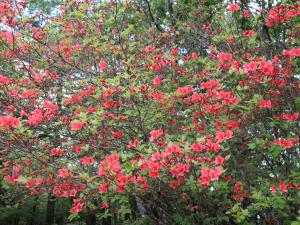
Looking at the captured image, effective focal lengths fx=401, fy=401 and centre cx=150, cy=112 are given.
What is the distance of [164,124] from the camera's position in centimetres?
544

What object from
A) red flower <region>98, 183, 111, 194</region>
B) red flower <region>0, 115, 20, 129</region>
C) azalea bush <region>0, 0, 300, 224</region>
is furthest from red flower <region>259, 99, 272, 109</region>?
red flower <region>0, 115, 20, 129</region>

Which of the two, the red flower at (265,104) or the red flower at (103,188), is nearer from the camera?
the red flower at (103,188)

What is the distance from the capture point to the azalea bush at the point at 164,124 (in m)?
4.27

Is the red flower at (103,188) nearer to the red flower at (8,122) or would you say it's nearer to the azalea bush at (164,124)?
the azalea bush at (164,124)

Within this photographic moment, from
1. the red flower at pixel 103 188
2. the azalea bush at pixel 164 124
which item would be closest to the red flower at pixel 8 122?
the azalea bush at pixel 164 124

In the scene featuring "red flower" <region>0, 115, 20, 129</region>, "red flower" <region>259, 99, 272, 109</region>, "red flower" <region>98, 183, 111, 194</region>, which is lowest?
"red flower" <region>98, 183, 111, 194</region>

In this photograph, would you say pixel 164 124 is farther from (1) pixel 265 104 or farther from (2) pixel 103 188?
(2) pixel 103 188

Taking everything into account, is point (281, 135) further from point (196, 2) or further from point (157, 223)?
point (196, 2)

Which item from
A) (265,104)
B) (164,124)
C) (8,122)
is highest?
(164,124)

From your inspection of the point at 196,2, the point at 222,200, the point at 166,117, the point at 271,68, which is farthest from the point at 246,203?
the point at 196,2

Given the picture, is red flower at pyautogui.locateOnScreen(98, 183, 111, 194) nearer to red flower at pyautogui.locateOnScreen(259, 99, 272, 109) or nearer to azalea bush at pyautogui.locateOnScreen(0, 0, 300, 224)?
azalea bush at pyautogui.locateOnScreen(0, 0, 300, 224)

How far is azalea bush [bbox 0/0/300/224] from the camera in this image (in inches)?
168

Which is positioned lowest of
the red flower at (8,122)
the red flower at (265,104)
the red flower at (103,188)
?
the red flower at (103,188)

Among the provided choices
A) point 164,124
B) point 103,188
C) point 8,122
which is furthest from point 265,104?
point 8,122
